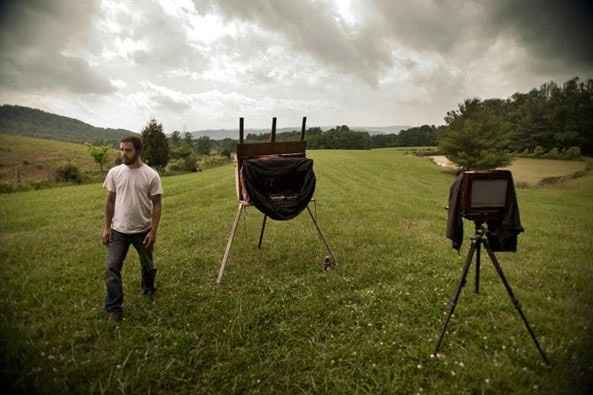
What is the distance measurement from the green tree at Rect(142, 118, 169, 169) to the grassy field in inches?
1377

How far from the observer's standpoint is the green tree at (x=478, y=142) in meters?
36.3

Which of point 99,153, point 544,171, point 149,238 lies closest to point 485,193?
point 149,238

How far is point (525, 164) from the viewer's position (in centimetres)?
4419

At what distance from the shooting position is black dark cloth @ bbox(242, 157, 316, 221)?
19.2ft

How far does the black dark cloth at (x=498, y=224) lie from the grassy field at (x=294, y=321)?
1.51 metres

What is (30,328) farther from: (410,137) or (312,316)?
(410,137)

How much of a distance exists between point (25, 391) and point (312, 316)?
3643 millimetres

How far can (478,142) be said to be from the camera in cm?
3662

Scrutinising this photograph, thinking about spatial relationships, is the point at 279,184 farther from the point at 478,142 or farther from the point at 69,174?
the point at 478,142

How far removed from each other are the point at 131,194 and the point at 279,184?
2.91m

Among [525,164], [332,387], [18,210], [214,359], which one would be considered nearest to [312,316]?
[332,387]

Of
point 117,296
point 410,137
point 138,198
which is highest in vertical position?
point 410,137

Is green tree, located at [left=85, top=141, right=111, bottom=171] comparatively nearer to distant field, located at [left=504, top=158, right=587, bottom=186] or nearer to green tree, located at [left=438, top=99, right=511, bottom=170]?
green tree, located at [left=438, top=99, right=511, bottom=170]

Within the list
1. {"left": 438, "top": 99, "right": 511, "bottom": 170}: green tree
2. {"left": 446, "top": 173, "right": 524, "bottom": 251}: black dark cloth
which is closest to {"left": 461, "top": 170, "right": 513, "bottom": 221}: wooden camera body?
{"left": 446, "top": 173, "right": 524, "bottom": 251}: black dark cloth
